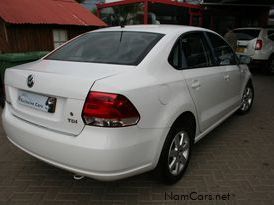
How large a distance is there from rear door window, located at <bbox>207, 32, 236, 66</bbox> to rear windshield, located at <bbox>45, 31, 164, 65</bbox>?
3.77 feet

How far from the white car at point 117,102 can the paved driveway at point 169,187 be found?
24 centimetres

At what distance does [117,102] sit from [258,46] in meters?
8.84

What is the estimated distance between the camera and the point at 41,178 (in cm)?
319

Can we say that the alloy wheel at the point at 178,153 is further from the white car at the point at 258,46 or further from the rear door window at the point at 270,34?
the rear door window at the point at 270,34

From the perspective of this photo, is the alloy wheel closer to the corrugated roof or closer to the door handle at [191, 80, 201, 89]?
the door handle at [191, 80, 201, 89]

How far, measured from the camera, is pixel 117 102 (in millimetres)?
2207

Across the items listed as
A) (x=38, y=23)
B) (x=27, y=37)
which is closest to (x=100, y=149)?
(x=38, y=23)

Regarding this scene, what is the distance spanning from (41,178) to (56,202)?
0.52 metres

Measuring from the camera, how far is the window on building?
12.6 metres

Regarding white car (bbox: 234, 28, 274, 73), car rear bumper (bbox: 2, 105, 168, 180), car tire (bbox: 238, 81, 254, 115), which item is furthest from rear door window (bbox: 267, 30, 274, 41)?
car rear bumper (bbox: 2, 105, 168, 180)

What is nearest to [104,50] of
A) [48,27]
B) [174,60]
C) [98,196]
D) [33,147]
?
[174,60]

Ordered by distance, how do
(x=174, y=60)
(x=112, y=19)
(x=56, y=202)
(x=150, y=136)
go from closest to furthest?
1. (x=150, y=136)
2. (x=56, y=202)
3. (x=174, y=60)
4. (x=112, y=19)

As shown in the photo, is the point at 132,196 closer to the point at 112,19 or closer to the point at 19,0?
the point at 19,0

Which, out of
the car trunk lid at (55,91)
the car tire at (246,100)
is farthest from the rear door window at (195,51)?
the car tire at (246,100)
